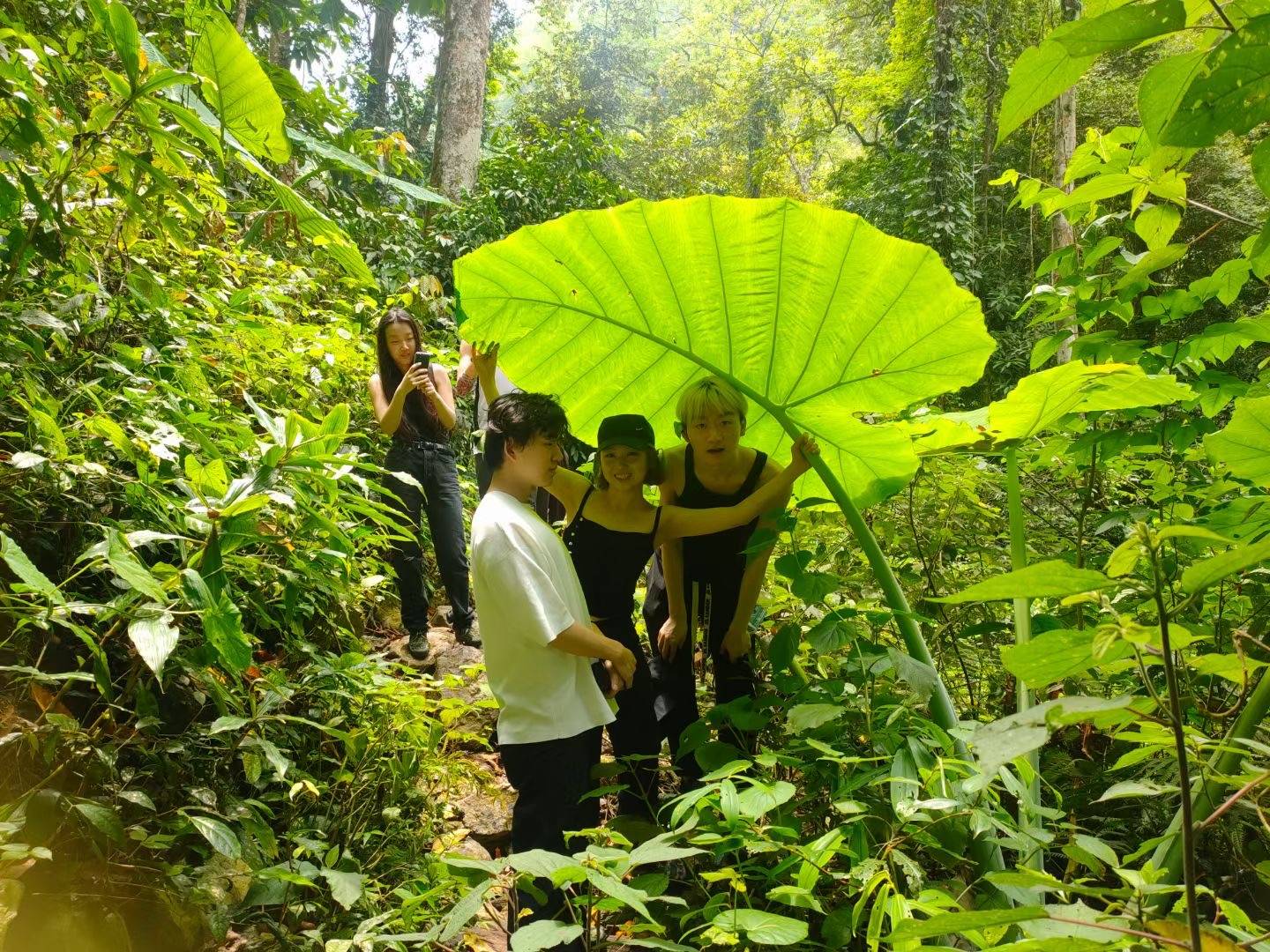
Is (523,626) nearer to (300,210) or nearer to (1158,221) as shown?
(300,210)

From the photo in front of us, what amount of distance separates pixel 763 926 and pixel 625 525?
3.41 feet

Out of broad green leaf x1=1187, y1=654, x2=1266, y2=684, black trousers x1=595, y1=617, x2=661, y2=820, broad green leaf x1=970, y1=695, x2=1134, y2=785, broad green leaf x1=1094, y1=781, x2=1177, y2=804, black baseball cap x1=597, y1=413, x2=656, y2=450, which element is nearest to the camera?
broad green leaf x1=970, y1=695, x2=1134, y2=785

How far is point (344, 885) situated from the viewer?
1.49 metres

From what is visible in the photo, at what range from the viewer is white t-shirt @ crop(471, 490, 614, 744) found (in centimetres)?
158

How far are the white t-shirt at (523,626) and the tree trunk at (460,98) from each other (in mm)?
5342

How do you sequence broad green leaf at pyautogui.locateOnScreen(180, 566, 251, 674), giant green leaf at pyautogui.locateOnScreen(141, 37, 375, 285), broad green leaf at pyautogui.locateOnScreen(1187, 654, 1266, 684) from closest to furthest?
broad green leaf at pyautogui.locateOnScreen(1187, 654, 1266, 684), broad green leaf at pyautogui.locateOnScreen(180, 566, 251, 674), giant green leaf at pyautogui.locateOnScreen(141, 37, 375, 285)

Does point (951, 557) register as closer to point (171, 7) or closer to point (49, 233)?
point (49, 233)

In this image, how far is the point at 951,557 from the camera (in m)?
2.37

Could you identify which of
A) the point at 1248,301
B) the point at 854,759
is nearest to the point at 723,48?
the point at 1248,301

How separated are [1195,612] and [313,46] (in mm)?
14554

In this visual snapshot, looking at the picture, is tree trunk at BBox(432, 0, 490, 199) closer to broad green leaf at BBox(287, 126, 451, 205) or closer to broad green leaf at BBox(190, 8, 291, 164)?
broad green leaf at BBox(287, 126, 451, 205)

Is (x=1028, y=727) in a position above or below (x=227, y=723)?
above

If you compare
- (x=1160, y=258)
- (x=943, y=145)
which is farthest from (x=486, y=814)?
(x=943, y=145)

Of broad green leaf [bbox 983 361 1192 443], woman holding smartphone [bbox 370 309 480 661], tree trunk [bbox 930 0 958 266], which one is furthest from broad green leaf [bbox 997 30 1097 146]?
tree trunk [bbox 930 0 958 266]
